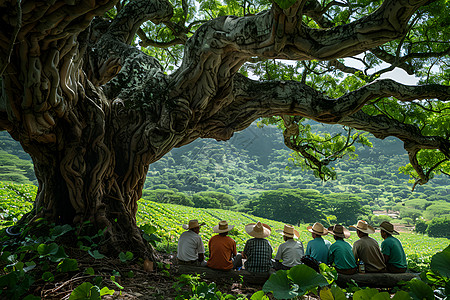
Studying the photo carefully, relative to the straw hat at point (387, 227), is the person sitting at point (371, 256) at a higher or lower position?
lower

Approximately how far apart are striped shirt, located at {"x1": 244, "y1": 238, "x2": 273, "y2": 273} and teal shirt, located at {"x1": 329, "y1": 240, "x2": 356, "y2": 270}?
1.05 metres

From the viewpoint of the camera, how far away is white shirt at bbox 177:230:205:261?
4664 millimetres

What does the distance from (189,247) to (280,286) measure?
2596 mm

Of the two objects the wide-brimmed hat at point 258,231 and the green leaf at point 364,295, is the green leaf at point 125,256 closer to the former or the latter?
the wide-brimmed hat at point 258,231

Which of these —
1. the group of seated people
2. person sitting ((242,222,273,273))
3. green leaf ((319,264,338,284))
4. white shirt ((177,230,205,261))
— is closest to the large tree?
white shirt ((177,230,205,261))

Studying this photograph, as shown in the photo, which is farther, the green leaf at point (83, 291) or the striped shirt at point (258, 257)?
the striped shirt at point (258, 257)

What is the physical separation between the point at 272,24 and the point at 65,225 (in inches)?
141

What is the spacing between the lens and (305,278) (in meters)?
2.26

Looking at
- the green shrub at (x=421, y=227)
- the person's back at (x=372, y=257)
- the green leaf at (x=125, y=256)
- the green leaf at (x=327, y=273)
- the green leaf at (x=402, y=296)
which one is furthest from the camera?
the green shrub at (x=421, y=227)

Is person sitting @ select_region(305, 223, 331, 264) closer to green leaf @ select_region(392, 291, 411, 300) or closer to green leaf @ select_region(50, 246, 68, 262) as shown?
green leaf @ select_region(392, 291, 411, 300)

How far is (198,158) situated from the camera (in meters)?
75.1

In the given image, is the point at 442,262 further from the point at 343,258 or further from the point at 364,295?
the point at 343,258

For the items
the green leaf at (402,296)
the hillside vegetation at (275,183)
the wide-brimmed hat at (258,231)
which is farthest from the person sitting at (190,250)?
the hillside vegetation at (275,183)

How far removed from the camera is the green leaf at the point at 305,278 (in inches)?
86.4
